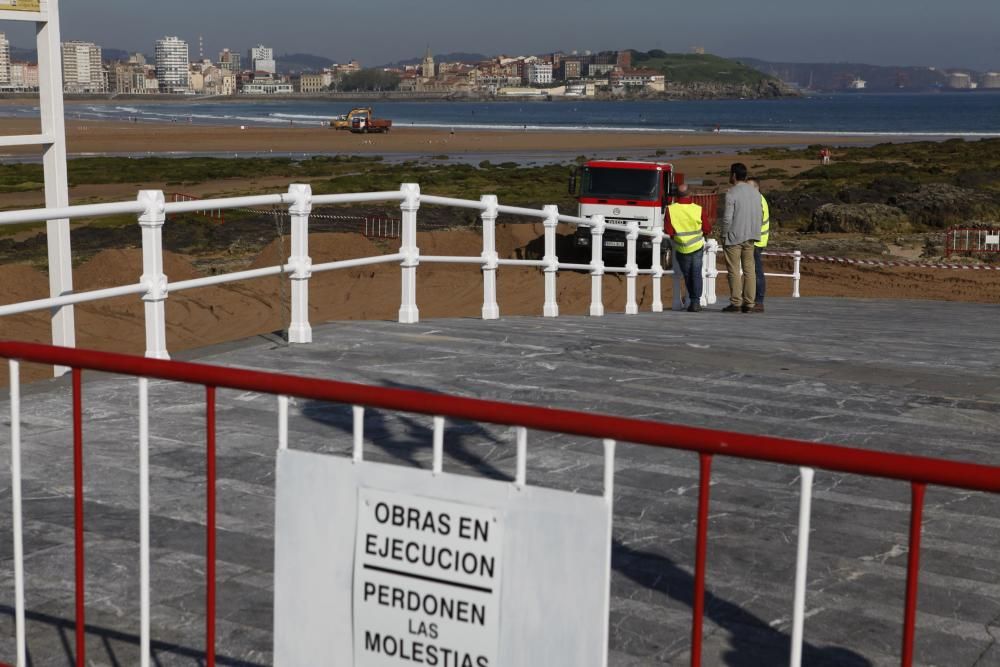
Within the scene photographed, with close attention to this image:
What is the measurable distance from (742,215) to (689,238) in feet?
6.45

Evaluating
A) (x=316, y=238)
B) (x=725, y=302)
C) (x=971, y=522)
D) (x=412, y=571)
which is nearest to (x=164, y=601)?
(x=412, y=571)

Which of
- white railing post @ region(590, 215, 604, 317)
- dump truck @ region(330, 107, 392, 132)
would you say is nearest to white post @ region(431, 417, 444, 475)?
white railing post @ region(590, 215, 604, 317)

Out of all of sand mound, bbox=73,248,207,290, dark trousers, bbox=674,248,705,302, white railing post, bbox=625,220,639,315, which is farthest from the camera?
sand mound, bbox=73,248,207,290

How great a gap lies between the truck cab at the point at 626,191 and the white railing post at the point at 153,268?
20.9 meters

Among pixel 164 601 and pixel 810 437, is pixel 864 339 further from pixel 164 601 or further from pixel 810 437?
pixel 164 601

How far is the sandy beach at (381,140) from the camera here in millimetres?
99188

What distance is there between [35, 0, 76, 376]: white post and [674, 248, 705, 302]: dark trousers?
34.5 feet

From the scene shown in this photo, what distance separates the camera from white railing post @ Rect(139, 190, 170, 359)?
30.1ft

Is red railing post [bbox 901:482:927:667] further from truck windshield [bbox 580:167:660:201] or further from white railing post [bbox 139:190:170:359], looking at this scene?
truck windshield [bbox 580:167:660:201]

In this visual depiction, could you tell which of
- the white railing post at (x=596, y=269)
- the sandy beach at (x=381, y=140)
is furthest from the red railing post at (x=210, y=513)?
the sandy beach at (x=381, y=140)

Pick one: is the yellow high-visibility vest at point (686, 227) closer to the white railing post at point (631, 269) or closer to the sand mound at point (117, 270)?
the white railing post at point (631, 269)

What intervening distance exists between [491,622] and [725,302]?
2017cm

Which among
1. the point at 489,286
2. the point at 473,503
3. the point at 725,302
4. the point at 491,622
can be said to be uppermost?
the point at 473,503

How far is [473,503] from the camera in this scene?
336 cm
